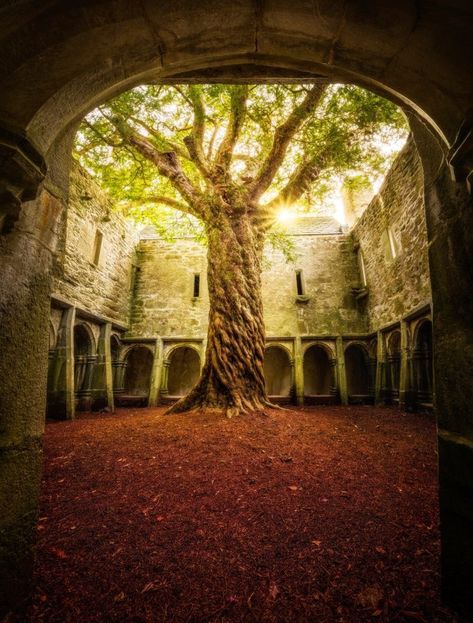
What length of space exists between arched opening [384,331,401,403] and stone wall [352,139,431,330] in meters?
0.58

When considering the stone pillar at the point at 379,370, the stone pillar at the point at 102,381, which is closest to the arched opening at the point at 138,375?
the stone pillar at the point at 102,381

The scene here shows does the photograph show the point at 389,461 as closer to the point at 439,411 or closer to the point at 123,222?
the point at 439,411

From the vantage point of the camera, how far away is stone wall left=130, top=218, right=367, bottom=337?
34.1 feet

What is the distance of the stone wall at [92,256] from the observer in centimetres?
734

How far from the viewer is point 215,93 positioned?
477 centimetres

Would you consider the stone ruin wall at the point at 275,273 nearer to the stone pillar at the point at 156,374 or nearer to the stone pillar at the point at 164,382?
the stone pillar at the point at 156,374

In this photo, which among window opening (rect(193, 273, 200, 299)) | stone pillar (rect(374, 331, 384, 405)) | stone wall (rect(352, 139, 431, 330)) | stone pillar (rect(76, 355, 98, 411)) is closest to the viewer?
stone wall (rect(352, 139, 431, 330))

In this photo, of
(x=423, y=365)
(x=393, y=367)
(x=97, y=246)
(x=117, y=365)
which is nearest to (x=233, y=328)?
(x=423, y=365)

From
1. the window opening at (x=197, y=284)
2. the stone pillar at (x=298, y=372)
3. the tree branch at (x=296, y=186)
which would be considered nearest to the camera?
the tree branch at (x=296, y=186)

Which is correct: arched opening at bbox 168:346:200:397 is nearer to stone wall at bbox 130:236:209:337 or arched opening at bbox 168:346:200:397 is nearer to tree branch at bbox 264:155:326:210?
stone wall at bbox 130:236:209:337

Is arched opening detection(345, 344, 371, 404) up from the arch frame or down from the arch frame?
down

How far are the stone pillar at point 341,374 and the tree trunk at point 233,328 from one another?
169 inches

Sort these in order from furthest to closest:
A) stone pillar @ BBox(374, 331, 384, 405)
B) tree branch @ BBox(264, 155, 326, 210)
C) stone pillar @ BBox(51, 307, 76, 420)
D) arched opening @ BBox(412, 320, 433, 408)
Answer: stone pillar @ BBox(374, 331, 384, 405)
tree branch @ BBox(264, 155, 326, 210)
arched opening @ BBox(412, 320, 433, 408)
stone pillar @ BBox(51, 307, 76, 420)

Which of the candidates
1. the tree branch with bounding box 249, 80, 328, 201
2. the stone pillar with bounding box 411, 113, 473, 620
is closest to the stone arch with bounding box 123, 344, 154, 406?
the tree branch with bounding box 249, 80, 328, 201
